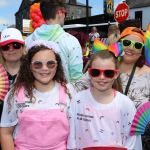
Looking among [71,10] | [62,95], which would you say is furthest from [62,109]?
[71,10]

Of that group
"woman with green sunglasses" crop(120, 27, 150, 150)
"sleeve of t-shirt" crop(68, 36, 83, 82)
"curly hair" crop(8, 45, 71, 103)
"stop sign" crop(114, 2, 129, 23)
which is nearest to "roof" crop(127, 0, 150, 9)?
"stop sign" crop(114, 2, 129, 23)

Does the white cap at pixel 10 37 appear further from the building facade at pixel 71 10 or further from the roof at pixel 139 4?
the building facade at pixel 71 10

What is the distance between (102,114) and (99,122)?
0.22 feet

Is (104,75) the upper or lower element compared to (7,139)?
Answer: upper

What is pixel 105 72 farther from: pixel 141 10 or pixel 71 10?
pixel 71 10

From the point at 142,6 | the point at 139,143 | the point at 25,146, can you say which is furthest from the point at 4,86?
the point at 142,6

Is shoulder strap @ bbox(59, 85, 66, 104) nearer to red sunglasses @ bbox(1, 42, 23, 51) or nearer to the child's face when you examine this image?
the child's face

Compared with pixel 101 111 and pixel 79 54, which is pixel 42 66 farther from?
pixel 79 54

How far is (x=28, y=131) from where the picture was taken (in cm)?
278

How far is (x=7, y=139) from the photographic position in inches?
112

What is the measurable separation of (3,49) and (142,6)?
5825 cm

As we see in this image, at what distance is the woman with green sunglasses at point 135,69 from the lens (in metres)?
3.25

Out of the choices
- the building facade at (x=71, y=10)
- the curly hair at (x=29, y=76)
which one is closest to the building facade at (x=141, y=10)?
the building facade at (x=71, y=10)

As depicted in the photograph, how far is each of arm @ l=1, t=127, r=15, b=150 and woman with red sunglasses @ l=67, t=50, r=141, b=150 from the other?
18.1 inches
